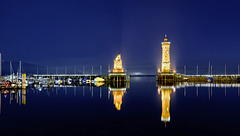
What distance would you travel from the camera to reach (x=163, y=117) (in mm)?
17406

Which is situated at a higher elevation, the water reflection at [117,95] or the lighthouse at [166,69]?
the lighthouse at [166,69]

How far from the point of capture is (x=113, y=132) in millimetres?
12953

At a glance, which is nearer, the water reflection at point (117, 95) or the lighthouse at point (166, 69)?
the water reflection at point (117, 95)

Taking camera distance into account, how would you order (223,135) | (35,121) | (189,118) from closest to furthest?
1. (223,135)
2. (35,121)
3. (189,118)

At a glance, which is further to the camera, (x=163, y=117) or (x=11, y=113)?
(x=11, y=113)

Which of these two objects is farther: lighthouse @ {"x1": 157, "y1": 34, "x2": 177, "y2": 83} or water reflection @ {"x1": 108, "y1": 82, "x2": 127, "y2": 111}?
lighthouse @ {"x1": 157, "y1": 34, "x2": 177, "y2": 83}

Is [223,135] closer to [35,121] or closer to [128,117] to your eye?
[128,117]

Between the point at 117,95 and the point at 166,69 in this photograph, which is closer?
the point at 117,95

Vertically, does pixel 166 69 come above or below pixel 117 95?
above

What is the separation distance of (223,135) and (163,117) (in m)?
5.78

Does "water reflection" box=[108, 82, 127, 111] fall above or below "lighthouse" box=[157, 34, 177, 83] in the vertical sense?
below

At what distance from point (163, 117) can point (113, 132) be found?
607 cm

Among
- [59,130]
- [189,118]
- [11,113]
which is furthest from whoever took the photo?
[11,113]

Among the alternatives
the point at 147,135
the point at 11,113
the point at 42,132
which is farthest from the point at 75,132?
the point at 11,113
